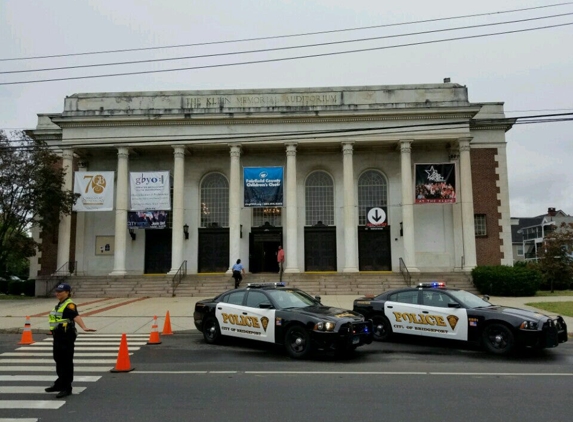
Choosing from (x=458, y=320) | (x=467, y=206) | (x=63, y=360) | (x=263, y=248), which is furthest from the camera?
(x=263, y=248)

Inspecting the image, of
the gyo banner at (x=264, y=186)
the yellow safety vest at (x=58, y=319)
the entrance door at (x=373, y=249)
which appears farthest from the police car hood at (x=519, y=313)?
the entrance door at (x=373, y=249)

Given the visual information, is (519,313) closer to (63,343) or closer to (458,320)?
(458,320)

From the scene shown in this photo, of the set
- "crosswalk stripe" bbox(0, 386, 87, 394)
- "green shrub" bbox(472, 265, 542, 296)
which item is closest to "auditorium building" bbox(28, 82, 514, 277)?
"green shrub" bbox(472, 265, 542, 296)

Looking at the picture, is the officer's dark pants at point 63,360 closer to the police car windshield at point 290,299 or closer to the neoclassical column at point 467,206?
the police car windshield at point 290,299

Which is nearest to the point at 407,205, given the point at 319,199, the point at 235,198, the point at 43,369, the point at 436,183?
the point at 436,183

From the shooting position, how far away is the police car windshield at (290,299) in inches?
419

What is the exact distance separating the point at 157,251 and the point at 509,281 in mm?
21551

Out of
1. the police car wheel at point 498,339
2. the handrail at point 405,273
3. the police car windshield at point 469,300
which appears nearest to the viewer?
the police car wheel at point 498,339

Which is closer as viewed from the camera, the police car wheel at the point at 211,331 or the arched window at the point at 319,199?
the police car wheel at the point at 211,331

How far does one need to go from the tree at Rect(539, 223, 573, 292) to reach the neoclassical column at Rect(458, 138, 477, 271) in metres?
5.35

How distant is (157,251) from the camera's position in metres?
31.7

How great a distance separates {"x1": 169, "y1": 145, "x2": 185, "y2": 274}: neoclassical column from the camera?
28.6 metres

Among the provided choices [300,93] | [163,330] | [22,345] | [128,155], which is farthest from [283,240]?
[22,345]

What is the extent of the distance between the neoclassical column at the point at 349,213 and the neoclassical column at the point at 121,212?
1355cm
